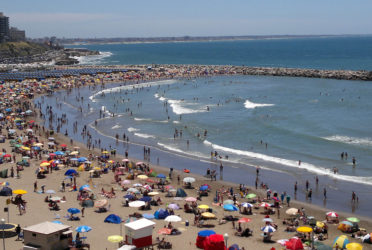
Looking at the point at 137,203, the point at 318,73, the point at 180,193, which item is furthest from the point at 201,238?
the point at 318,73

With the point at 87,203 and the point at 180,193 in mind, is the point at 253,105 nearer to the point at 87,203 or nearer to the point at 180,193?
the point at 180,193

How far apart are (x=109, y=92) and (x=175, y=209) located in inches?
2050

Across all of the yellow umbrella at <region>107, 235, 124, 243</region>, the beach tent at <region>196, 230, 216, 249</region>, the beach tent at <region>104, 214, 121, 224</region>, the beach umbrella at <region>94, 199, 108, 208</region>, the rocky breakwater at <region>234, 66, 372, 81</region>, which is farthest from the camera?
the rocky breakwater at <region>234, 66, 372, 81</region>

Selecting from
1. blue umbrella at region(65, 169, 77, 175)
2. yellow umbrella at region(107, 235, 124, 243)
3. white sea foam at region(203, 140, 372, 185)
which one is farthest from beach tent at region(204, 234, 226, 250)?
white sea foam at region(203, 140, 372, 185)

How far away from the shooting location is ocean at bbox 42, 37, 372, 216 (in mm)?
29391

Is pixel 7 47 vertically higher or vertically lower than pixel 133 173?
higher

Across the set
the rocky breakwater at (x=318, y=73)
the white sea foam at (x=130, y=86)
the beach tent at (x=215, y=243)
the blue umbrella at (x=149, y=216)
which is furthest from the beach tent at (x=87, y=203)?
the rocky breakwater at (x=318, y=73)

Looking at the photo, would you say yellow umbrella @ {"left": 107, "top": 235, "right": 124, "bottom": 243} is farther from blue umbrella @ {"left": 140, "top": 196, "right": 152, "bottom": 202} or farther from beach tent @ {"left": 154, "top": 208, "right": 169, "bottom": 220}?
blue umbrella @ {"left": 140, "top": 196, "right": 152, "bottom": 202}

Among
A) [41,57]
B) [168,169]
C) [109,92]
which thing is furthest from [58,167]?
[41,57]

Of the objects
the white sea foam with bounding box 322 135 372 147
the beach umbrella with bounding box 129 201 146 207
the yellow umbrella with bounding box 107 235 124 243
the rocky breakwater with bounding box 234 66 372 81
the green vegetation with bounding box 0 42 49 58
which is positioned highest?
the green vegetation with bounding box 0 42 49 58

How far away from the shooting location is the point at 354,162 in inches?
1214

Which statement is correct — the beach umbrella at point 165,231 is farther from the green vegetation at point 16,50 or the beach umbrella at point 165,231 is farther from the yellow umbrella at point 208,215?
the green vegetation at point 16,50

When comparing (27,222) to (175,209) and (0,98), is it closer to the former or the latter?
(175,209)

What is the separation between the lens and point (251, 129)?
42.6 m
